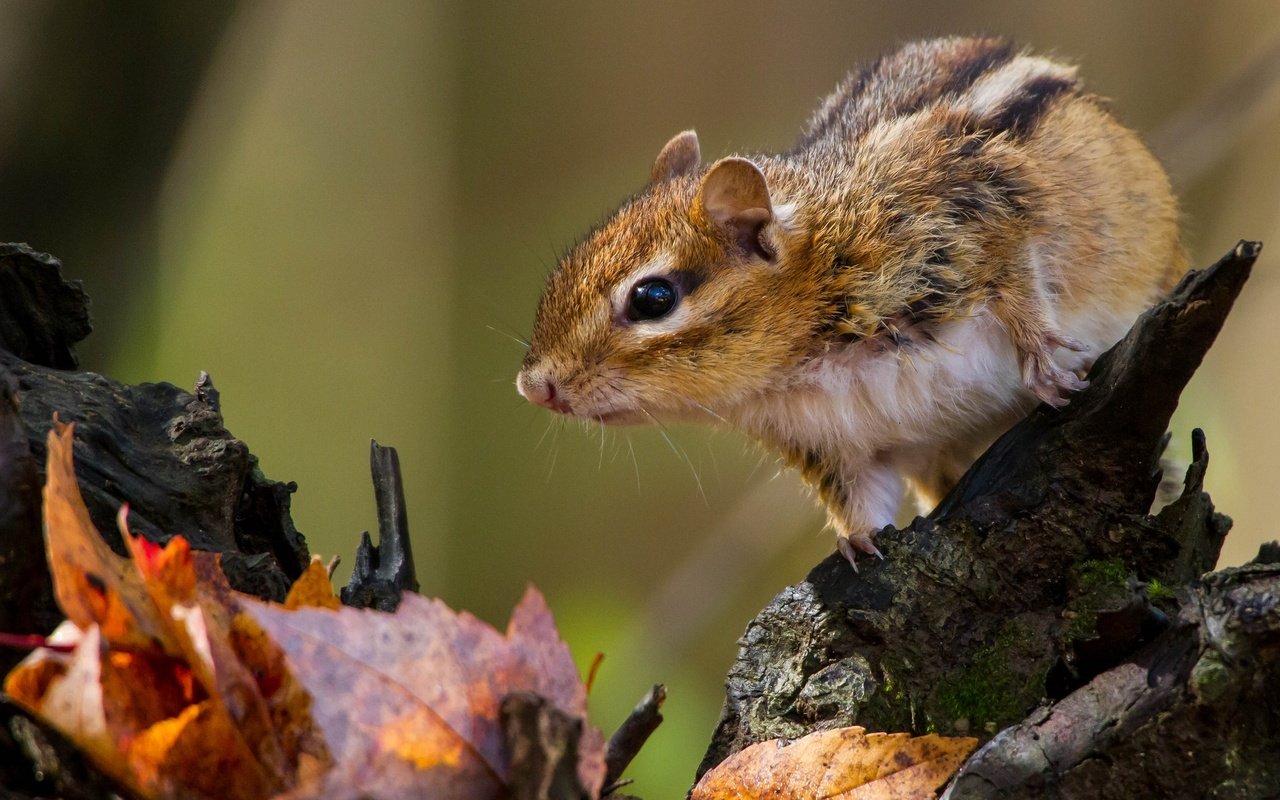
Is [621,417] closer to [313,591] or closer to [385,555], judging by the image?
[385,555]

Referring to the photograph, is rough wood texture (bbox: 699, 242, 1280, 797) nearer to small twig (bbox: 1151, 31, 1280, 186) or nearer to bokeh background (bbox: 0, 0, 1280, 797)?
bokeh background (bbox: 0, 0, 1280, 797)

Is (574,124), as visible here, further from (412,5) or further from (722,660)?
(722,660)

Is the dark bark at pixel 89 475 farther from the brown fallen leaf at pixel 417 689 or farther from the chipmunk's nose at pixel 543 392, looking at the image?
the chipmunk's nose at pixel 543 392

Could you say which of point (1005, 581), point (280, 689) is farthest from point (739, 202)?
point (280, 689)

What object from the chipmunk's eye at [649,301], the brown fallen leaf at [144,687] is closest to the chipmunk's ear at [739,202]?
the chipmunk's eye at [649,301]

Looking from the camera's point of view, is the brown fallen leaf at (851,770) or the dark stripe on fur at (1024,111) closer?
the brown fallen leaf at (851,770)

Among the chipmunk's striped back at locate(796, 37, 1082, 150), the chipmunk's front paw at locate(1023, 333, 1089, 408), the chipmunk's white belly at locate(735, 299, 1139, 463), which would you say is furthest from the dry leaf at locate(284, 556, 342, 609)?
the chipmunk's striped back at locate(796, 37, 1082, 150)
